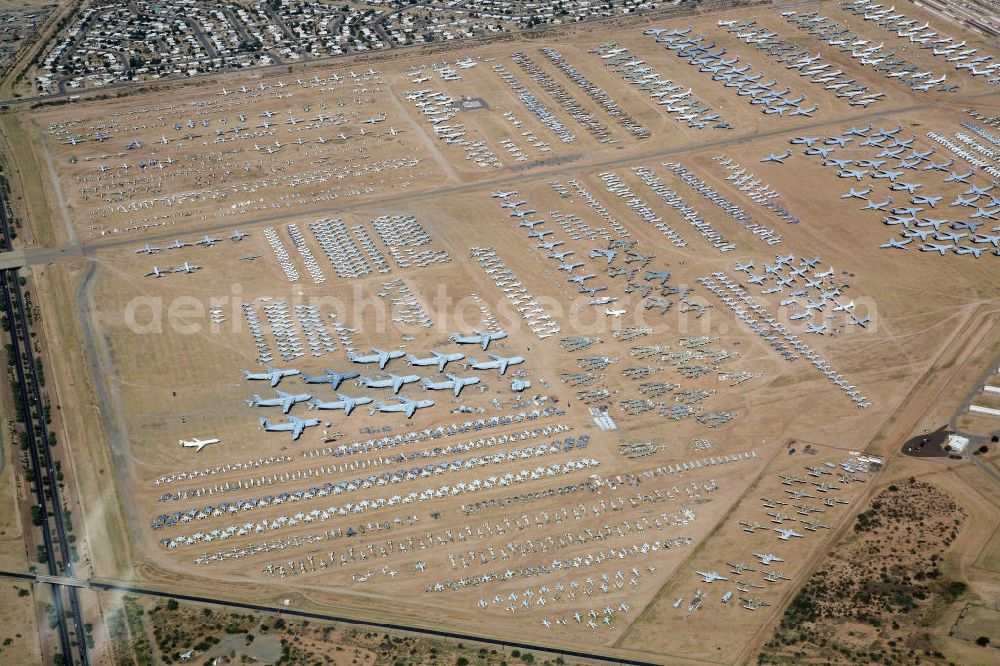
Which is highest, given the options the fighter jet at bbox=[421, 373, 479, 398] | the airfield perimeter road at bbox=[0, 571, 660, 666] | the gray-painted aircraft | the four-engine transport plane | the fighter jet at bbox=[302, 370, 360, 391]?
the fighter jet at bbox=[302, 370, 360, 391]

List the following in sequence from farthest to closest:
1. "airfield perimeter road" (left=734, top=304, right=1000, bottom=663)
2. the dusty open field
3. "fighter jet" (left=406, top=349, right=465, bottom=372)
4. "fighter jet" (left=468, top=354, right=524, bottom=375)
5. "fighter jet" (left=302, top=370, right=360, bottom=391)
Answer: "fighter jet" (left=406, top=349, right=465, bottom=372)
"fighter jet" (left=468, top=354, right=524, bottom=375)
"fighter jet" (left=302, top=370, right=360, bottom=391)
the dusty open field
"airfield perimeter road" (left=734, top=304, right=1000, bottom=663)

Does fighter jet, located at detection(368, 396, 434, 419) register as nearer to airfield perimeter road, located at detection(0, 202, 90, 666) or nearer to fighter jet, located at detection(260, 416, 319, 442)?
fighter jet, located at detection(260, 416, 319, 442)

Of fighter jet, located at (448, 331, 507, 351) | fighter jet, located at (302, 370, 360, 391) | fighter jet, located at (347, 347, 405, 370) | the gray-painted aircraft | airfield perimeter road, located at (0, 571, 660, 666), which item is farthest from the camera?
the gray-painted aircraft

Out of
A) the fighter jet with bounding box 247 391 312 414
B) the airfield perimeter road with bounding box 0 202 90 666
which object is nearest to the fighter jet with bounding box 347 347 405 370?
the fighter jet with bounding box 247 391 312 414

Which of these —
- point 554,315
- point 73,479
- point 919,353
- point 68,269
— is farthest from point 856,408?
point 68,269

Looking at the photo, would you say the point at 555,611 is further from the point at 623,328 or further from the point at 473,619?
the point at 623,328
